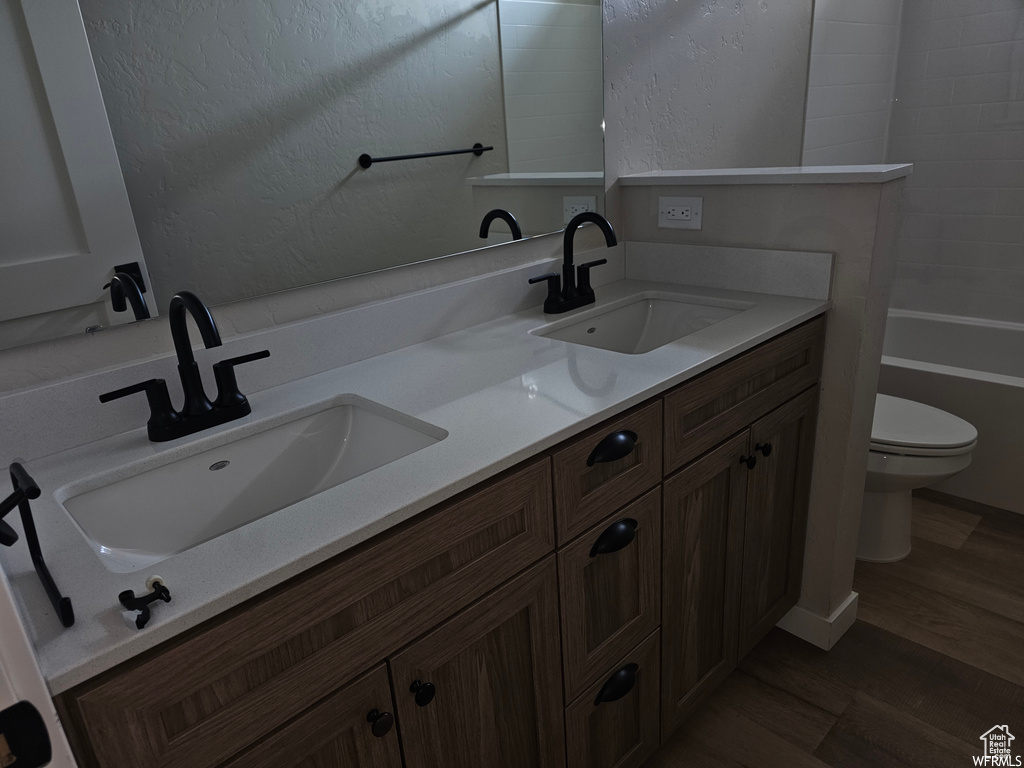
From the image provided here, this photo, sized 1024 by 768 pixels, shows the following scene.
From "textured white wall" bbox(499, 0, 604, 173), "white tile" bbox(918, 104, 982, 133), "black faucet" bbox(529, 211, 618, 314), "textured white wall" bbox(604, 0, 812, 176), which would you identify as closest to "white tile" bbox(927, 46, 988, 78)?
"white tile" bbox(918, 104, 982, 133)

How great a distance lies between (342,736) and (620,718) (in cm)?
67

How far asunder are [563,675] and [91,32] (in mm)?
1230

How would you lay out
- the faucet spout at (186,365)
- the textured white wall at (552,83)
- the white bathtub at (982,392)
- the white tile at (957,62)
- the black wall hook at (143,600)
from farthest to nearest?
1. the white tile at (957,62)
2. the white bathtub at (982,392)
3. the textured white wall at (552,83)
4. the faucet spout at (186,365)
5. the black wall hook at (143,600)

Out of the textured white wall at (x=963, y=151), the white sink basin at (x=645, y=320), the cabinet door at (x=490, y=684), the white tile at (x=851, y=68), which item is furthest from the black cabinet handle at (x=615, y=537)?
the textured white wall at (x=963, y=151)

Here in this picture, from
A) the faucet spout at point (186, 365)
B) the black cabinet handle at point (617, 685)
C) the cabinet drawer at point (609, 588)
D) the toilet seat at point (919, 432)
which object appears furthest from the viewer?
the toilet seat at point (919, 432)

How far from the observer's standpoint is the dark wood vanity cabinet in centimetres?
75

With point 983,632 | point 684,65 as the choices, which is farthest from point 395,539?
point 983,632

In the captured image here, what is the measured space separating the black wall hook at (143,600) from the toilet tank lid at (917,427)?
1.81 metres

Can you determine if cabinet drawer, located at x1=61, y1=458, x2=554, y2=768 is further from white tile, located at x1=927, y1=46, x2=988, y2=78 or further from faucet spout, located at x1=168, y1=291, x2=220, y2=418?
white tile, located at x1=927, y1=46, x2=988, y2=78

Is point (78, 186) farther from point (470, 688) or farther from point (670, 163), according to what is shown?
point (670, 163)

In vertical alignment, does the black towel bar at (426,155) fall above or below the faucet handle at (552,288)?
above

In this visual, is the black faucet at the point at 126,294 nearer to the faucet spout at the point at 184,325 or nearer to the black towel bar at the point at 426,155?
the faucet spout at the point at 184,325

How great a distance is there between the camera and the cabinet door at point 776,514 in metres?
1.58

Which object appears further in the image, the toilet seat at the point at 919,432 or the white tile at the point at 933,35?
the white tile at the point at 933,35
